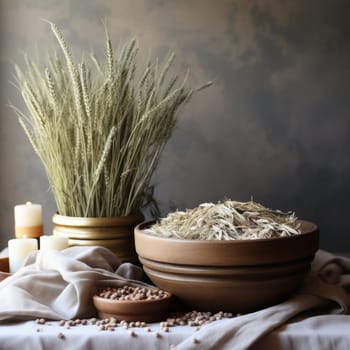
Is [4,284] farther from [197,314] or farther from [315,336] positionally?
[315,336]

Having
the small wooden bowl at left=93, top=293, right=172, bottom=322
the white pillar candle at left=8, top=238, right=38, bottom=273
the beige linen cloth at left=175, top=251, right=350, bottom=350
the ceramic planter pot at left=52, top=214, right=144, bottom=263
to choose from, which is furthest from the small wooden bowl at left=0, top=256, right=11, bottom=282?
the beige linen cloth at left=175, top=251, right=350, bottom=350

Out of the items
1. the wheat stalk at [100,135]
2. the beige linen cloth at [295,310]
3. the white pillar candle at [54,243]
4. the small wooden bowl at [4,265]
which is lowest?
the small wooden bowl at [4,265]

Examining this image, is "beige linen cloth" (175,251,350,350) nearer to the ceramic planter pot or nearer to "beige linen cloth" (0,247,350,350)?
"beige linen cloth" (0,247,350,350)

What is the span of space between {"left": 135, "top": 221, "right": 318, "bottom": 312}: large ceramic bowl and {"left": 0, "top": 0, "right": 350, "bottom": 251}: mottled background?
2.33 feet

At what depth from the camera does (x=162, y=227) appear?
120 centimetres

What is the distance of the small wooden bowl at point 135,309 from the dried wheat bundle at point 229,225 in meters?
0.13

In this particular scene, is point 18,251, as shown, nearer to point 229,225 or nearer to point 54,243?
point 54,243

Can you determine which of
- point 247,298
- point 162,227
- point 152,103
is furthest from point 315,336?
point 152,103

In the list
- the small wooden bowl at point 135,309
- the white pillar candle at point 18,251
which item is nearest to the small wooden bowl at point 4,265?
the white pillar candle at point 18,251

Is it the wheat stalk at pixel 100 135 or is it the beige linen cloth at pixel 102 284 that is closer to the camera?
the beige linen cloth at pixel 102 284

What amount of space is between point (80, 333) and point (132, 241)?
0.40 metres

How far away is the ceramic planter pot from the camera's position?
138 centimetres

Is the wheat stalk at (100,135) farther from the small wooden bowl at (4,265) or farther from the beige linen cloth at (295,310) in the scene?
the beige linen cloth at (295,310)

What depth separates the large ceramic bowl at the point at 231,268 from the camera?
1.06 meters
